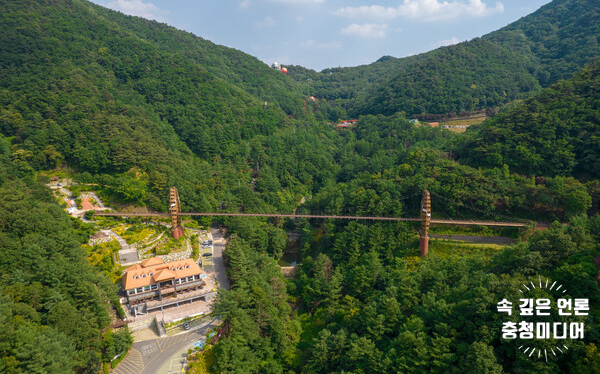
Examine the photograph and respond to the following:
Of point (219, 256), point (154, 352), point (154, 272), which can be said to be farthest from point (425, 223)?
point (154, 352)

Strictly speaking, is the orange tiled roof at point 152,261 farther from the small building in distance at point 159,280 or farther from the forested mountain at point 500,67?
the forested mountain at point 500,67

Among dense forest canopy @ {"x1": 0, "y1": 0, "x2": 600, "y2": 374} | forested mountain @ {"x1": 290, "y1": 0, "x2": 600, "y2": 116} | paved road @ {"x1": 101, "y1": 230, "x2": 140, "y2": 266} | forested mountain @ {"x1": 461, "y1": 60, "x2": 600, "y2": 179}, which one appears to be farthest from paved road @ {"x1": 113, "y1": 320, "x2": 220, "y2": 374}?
forested mountain @ {"x1": 290, "y1": 0, "x2": 600, "y2": 116}

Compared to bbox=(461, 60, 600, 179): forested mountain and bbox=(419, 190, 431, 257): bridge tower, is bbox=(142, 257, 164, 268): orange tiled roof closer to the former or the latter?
bbox=(419, 190, 431, 257): bridge tower

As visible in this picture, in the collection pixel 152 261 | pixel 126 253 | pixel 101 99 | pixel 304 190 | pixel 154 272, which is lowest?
pixel 154 272

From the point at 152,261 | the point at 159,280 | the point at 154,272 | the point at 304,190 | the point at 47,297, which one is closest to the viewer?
the point at 47,297

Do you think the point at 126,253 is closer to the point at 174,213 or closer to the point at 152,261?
the point at 152,261

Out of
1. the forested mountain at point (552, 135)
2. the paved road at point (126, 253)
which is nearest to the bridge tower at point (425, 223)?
the forested mountain at point (552, 135)

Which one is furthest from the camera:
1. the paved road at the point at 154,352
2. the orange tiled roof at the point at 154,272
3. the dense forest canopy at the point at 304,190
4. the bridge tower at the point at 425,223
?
the bridge tower at the point at 425,223
